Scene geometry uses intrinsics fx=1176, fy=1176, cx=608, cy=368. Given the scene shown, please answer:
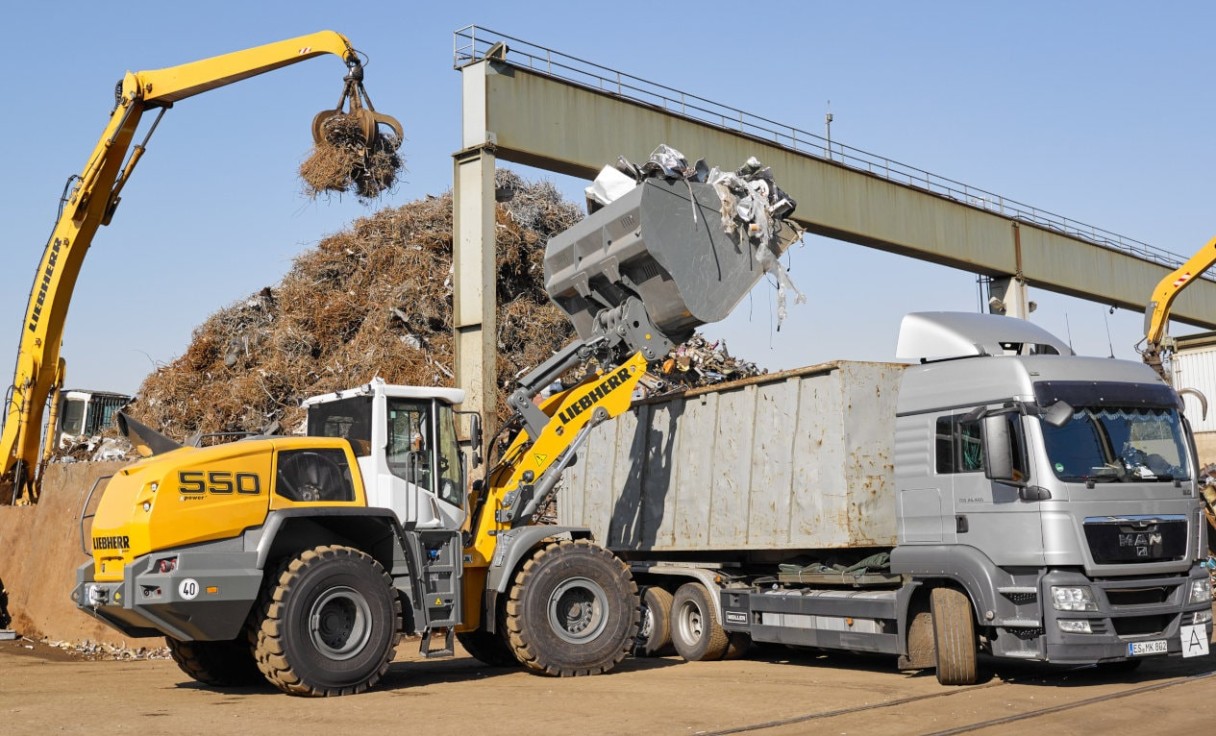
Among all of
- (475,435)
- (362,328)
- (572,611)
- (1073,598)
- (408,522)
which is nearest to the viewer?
(1073,598)

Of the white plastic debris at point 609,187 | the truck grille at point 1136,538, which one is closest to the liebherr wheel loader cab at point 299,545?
the white plastic debris at point 609,187

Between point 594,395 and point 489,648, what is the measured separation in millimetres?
2977

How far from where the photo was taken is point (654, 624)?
43.5 ft

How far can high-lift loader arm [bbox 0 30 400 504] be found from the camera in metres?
15.3

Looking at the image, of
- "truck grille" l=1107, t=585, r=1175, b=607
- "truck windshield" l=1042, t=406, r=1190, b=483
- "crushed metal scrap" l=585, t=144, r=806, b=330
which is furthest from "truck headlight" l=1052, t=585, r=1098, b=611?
"crushed metal scrap" l=585, t=144, r=806, b=330

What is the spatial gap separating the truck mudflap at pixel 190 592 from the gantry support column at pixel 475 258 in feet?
22.7

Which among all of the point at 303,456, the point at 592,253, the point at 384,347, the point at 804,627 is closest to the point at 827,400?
the point at 804,627

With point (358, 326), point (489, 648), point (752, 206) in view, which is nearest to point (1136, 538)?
point (752, 206)

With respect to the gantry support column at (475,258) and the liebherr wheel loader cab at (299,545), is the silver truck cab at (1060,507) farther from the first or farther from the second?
the gantry support column at (475,258)

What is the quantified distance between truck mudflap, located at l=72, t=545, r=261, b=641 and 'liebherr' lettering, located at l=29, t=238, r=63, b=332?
26.4 feet

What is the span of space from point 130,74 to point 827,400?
10.2 m

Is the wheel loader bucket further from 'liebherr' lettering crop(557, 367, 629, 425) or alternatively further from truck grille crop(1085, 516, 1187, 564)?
truck grille crop(1085, 516, 1187, 564)

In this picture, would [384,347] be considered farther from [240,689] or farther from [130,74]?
[240,689]

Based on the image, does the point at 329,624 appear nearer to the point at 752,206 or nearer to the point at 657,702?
the point at 657,702
